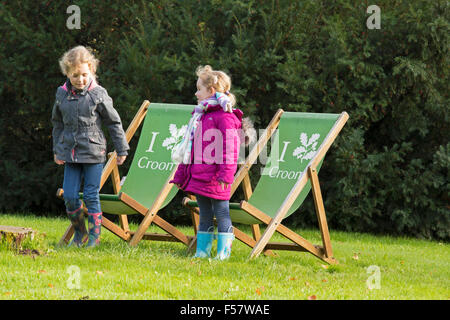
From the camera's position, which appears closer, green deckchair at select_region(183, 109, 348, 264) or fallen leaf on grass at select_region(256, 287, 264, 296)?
fallen leaf on grass at select_region(256, 287, 264, 296)

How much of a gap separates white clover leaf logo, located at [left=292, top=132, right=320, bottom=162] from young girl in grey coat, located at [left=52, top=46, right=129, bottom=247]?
4.14 ft

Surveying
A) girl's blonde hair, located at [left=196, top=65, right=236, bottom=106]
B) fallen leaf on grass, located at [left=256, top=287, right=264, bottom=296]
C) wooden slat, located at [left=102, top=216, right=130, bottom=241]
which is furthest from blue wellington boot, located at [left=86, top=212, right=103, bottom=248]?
fallen leaf on grass, located at [left=256, top=287, right=264, bottom=296]

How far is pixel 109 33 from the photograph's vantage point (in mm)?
8211

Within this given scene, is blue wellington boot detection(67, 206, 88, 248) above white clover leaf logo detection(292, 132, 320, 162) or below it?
below

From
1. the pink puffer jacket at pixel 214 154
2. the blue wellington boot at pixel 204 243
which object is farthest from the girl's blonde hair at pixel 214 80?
the blue wellington boot at pixel 204 243

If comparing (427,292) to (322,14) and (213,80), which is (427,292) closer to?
(213,80)

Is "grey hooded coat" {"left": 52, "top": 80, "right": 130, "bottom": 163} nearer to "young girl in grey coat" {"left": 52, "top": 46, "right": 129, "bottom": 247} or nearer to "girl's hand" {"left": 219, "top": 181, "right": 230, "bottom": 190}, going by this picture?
"young girl in grey coat" {"left": 52, "top": 46, "right": 129, "bottom": 247}

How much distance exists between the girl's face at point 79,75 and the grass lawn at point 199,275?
1085mm

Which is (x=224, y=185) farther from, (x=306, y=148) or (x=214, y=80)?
(x=306, y=148)

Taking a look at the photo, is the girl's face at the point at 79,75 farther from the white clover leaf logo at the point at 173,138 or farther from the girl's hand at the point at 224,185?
the girl's hand at the point at 224,185

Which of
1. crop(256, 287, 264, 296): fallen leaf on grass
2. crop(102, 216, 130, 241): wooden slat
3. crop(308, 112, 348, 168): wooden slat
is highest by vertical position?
crop(308, 112, 348, 168): wooden slat

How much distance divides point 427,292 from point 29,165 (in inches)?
226

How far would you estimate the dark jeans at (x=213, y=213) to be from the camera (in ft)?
16.0

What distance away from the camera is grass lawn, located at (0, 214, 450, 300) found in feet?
12.3
